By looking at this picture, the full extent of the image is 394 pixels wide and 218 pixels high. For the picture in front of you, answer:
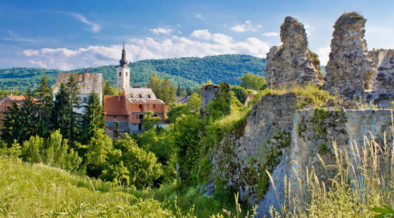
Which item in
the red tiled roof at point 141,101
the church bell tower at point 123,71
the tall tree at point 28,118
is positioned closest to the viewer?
the tall tree at point 28,118

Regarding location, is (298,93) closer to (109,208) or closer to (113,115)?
(109,208)

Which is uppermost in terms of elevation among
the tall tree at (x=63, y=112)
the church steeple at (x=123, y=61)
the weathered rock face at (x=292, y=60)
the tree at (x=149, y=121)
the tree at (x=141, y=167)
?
the church steeple at (x=123, y=61)

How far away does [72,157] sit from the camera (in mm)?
27453

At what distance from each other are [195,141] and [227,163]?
A: 3227 mm

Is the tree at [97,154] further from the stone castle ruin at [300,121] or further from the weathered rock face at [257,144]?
the weathered rock face at [257,144]

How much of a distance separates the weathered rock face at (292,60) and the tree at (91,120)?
2603 centimetres

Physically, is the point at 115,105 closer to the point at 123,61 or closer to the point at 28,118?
the point at 28,118

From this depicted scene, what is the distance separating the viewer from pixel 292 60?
12.7 meters

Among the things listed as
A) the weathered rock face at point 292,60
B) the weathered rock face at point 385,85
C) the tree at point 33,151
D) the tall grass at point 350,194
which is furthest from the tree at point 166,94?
the tall grass at point 350,194

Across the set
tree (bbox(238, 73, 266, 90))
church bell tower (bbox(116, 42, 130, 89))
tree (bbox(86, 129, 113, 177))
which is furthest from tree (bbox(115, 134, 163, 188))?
church bell tower (bbox(116, 42, 130, 89))

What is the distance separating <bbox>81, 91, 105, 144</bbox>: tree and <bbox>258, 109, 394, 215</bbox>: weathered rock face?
30512mm

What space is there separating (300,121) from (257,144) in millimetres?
1860

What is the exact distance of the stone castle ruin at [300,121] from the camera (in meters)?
5.15

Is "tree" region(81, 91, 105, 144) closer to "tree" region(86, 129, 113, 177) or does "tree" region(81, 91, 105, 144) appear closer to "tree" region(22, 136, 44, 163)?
"tree" region(86, 129, 113, 177)
